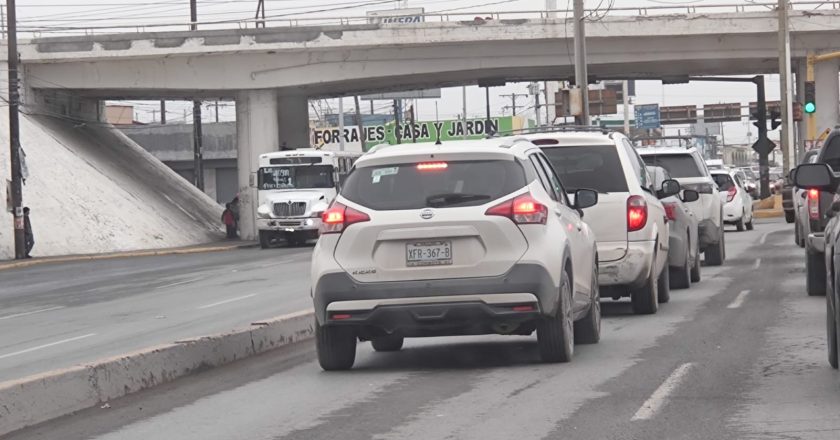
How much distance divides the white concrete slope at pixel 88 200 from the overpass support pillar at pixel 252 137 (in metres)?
1.75

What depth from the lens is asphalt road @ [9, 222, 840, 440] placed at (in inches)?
336

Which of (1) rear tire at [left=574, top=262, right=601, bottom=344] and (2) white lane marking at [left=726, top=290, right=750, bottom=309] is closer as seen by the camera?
(1) rear tire at [left=574, top=262, right=601, bottom=344]

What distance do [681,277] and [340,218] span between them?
9497 millimetres

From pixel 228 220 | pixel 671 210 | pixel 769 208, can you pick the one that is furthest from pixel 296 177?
pixel 671 210

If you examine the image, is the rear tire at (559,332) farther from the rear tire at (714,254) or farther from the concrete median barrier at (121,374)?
the rear tire at (714,254)

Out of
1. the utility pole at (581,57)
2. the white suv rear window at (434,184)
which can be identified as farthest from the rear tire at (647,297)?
the utility pole at (581,57)

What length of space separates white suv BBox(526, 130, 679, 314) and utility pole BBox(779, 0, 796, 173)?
32245mm

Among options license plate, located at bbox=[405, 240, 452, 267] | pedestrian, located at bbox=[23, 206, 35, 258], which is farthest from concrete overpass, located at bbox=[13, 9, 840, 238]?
license plate, located at bbox=[405, 240, 452, 267]

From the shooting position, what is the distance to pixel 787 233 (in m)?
37.2

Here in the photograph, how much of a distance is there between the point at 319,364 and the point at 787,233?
27.1m

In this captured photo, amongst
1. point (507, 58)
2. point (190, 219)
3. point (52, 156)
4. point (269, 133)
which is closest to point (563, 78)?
point (507, 58)

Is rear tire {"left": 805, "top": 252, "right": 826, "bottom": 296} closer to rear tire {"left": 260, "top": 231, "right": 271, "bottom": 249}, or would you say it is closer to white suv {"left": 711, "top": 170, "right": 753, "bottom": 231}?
white suv {"left": 711, "top": 170, "right": 753, "bottom": 231}

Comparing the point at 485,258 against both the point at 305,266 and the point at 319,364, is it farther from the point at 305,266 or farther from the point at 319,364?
the point at 305,266

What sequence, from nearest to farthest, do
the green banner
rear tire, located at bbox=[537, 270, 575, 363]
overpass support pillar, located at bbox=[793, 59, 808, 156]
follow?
rear tire, located at bbox=[537, 270, 575, 363] → overpass support pillar, located at bbox=[793, 59, 808, 156] → the green banner
